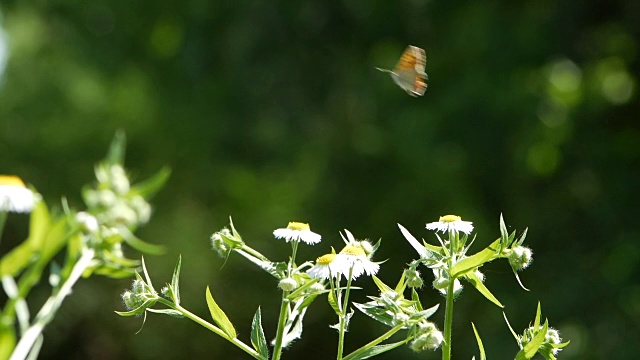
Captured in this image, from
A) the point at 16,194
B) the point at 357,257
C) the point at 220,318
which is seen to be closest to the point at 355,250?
the point at 357,257

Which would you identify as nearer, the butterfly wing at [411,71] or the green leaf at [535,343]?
the green leaf at [535,343]

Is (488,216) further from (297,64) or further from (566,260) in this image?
(297,64)

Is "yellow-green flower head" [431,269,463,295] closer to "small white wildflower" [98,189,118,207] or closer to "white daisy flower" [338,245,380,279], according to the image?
"white daisy flower" [338,245,380,279]

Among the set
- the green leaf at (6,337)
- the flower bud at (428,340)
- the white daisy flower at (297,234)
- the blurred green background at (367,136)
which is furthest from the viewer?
→ the blurred green background at (367,136)

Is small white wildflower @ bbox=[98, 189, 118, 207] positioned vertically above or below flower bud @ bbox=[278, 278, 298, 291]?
above

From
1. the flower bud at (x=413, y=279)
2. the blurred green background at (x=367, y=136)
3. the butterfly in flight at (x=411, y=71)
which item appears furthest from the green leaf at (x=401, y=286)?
the blurred green background at (x=367, y=136)

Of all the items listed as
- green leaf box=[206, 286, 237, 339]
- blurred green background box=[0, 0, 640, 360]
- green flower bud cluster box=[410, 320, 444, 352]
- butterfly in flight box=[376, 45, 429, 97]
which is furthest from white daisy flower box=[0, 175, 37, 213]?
blurred green background box=[0, 0, 640, 360]

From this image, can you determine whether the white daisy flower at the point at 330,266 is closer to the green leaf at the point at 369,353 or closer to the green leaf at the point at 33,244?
A: the green leaf at the point at 369,353
